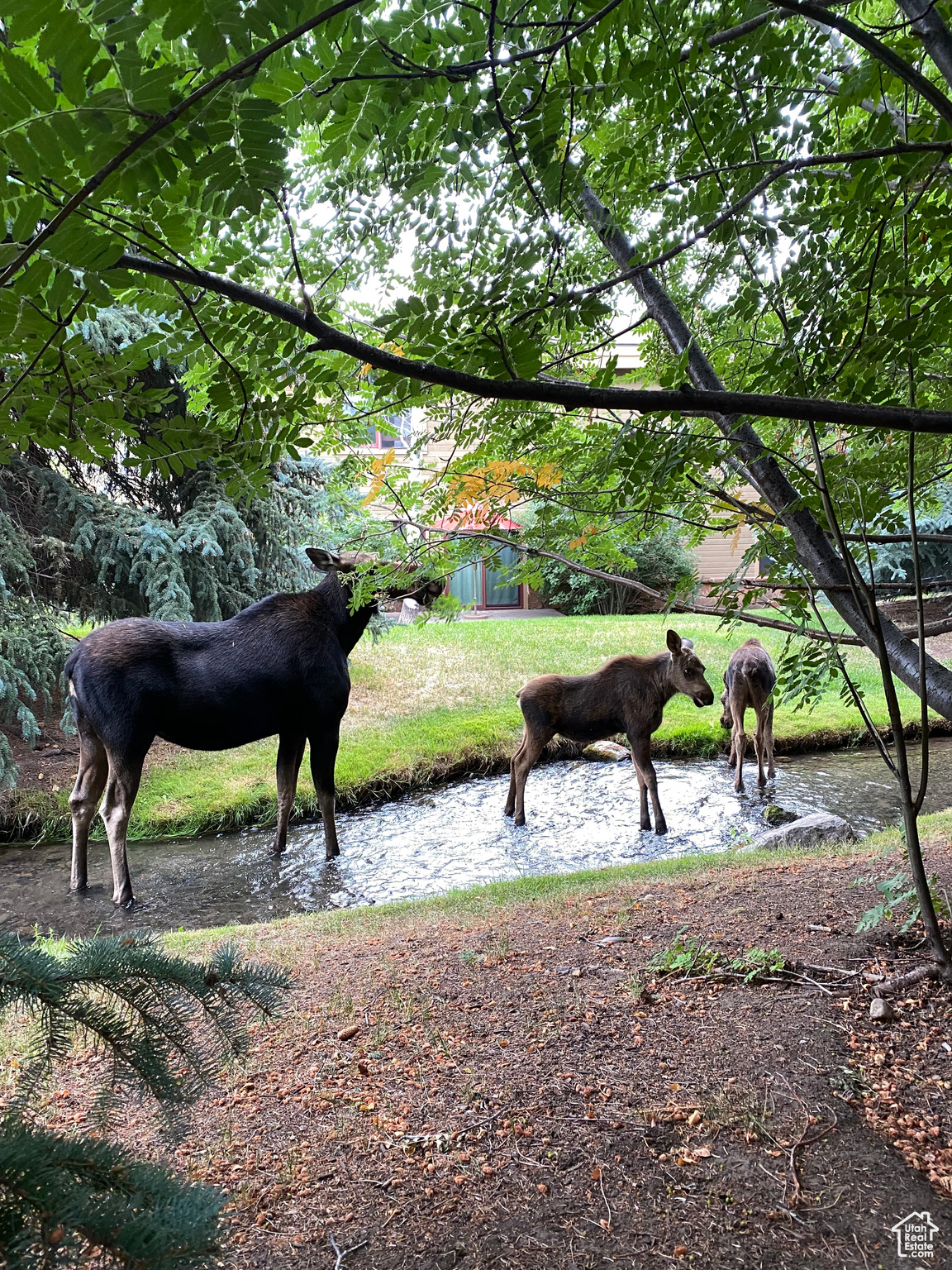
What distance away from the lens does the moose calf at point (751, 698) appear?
9.19 metres

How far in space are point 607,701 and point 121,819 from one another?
5.03 metres

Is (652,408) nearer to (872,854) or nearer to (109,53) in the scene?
(109,53)

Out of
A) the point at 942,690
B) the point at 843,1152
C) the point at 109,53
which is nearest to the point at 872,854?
the point at 942,690

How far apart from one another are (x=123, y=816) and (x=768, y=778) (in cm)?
741

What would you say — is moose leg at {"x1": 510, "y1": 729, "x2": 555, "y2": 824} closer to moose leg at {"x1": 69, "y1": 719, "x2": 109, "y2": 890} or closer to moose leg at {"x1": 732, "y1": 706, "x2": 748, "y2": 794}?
moose leg at {"x1": 732, "y1": 706, "x2": 748, "y2": 794}

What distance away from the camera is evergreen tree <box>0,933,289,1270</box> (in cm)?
105

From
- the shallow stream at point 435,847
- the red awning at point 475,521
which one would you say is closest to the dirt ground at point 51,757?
the shallow stream at point 435,847

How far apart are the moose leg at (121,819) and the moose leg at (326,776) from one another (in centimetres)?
162

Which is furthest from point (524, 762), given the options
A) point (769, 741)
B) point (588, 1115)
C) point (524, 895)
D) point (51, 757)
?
point (588, 1115)

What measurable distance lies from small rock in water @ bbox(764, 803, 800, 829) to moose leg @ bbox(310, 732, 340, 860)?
4.52m

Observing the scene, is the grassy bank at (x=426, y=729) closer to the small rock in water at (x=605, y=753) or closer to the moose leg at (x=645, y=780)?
the small rock in water at (x=605, y=753)

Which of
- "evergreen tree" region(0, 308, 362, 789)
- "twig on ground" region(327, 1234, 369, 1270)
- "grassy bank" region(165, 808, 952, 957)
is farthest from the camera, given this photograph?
"evergreen tree" region(0, 308, 362, 789)

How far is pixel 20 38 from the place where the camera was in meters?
1.19

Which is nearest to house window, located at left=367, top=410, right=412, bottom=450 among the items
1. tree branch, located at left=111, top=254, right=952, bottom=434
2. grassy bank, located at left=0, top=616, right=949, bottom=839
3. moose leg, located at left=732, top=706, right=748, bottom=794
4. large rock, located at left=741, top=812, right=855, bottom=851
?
tree branch, located at left=111, top=254, right=952, bottom=434
